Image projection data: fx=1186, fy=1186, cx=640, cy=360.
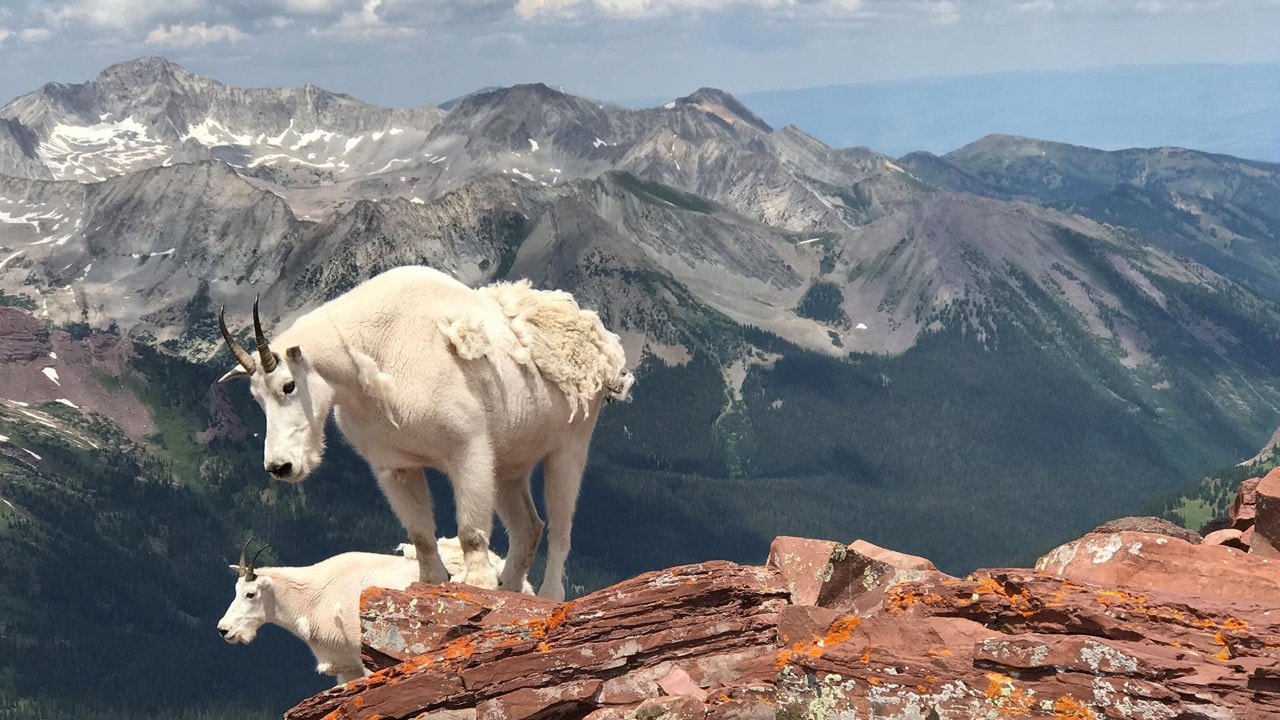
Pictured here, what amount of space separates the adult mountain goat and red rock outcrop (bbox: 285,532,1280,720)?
208 cm

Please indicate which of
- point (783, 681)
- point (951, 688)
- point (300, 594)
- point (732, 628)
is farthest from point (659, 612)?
point (300, 594)

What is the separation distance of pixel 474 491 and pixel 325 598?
28.8 ft

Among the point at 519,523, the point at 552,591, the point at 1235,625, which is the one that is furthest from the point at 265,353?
the point at 1235,625

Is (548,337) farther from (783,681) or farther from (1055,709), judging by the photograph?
(1055,709)

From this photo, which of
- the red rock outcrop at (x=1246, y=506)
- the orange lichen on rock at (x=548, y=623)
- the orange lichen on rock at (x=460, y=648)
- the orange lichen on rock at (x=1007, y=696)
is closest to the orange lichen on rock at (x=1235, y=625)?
the orange lichen on rock at (x=1007, y=696)

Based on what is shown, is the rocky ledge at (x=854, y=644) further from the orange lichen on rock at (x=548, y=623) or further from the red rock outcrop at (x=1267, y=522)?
the red rock outcrop at (x=1267, y=522)

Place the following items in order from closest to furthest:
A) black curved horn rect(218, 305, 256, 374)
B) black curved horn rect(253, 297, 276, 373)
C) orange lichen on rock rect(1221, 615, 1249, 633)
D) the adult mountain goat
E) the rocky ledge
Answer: the rocky ledge
orange lichen on rock rect(1221, 615, 1249, 633)
black curved horn rect(218, 305, 256, 374)
black curved horn rect(253, 297, 276, 373)
the adult mountain goat

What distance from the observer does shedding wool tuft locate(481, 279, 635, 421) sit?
18.6 meters

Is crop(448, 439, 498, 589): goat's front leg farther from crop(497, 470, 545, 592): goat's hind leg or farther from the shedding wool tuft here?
crop(497, 470, 545, 592): goat's hind leg

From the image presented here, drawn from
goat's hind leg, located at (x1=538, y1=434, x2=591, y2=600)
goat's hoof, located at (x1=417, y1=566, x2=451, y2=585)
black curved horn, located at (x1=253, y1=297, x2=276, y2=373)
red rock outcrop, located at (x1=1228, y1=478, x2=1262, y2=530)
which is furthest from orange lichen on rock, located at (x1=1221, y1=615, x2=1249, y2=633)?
black curved horn, located at (x1=253, y1=297, x2=276, y2=373)

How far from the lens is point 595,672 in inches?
524

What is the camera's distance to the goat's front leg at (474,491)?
57.5 ft

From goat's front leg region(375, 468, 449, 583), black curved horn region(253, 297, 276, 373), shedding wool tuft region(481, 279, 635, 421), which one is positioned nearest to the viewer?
black curved horn region(253, 297, 276, 373)

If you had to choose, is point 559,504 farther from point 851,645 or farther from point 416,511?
point 851,645
